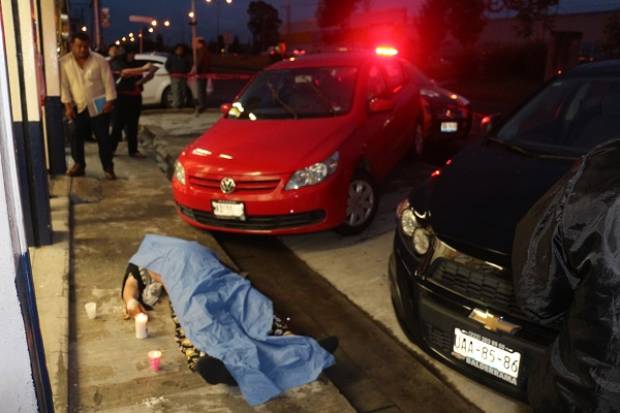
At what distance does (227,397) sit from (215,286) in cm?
88

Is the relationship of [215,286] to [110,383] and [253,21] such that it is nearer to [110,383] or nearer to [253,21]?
[110,383]

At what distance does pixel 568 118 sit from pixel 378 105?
6.95 ft

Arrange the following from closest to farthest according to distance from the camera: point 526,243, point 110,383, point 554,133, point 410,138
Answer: point 526,243 < point 110,383 < point 554,133 < point 410,138

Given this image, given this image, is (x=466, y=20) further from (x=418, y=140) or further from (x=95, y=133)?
(x=95, y=133)

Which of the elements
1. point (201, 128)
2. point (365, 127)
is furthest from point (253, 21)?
point (365, 127)

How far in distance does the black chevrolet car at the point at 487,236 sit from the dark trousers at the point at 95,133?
4842mm

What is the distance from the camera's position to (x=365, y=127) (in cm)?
589

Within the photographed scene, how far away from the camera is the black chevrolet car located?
9.16 feet

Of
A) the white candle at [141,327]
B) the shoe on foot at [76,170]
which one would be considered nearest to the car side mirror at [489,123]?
the white candle at [141,327]

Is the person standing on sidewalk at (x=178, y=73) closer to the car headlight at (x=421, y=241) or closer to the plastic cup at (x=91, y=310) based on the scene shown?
the plastic cup at (x=91, y=310)

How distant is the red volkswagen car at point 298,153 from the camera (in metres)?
5.13

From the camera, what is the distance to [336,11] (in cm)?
6078

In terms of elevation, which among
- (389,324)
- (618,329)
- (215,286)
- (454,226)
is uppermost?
(618,329)

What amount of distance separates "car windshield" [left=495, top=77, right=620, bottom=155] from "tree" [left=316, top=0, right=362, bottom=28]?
5734 centimetres
